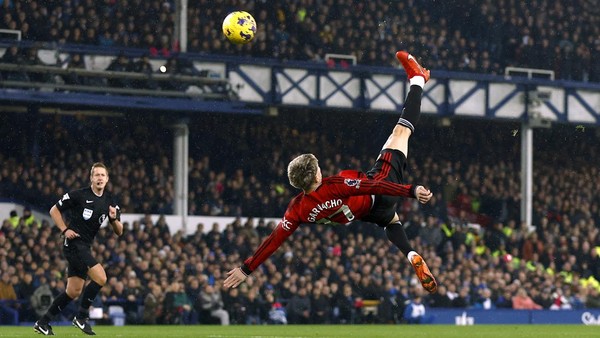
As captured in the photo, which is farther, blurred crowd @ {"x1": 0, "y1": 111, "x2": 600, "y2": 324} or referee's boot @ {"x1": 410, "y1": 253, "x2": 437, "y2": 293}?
blurred crowd @ {"x1": 0, "y1": 111, "x2": 600, "y2": 324}

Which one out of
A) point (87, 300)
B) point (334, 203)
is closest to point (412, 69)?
point (334, 203)

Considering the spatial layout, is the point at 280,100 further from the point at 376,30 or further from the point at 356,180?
the point at 356,180

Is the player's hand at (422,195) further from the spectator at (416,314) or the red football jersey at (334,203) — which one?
the spectator at (416,314)

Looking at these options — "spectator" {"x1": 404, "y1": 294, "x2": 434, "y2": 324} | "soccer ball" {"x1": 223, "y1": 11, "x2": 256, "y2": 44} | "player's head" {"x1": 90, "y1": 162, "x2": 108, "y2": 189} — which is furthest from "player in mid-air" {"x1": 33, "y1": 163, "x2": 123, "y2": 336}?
"spectator" {"x1": 404, "y1": 294, "x2": 434, "y2": 324}

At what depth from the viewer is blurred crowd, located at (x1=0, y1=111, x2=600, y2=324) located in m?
25.3

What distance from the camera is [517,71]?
3531 cm

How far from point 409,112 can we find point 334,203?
6.09 feet

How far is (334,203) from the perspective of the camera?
13.4 metres

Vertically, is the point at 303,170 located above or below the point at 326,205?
above

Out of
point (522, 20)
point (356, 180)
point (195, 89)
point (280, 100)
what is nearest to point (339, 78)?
point (280, 100)

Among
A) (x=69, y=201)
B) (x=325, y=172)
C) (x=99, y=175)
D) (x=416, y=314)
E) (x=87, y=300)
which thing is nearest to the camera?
(x=99, y=175)

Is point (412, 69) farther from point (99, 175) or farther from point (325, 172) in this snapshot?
point (325, 172)

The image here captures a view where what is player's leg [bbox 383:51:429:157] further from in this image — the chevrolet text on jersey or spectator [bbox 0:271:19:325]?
spectator [bbox 0:271:19:325]

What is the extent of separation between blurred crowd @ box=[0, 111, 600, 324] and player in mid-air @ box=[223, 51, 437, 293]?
10.8m
